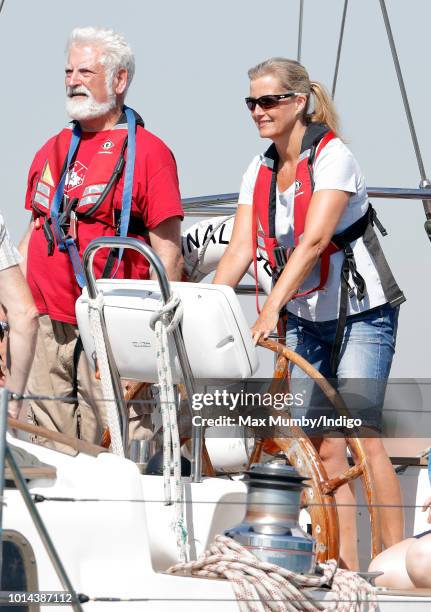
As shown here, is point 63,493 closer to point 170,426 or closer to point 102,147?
point 170,426

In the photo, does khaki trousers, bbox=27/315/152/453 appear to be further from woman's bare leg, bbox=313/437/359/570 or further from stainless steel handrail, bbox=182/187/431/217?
stainless steel handrail, bbox=182/187/431/217

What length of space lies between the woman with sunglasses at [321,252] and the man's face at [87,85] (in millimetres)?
654

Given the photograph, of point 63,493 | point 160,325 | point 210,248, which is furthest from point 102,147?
point 63,493

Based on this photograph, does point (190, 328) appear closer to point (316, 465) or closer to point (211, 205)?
point (316, 465)

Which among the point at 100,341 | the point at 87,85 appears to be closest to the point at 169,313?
the point at 100,341

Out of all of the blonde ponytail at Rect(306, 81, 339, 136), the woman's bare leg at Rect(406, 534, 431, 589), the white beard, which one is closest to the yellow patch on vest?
the white beard

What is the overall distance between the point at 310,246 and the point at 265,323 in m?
0.29

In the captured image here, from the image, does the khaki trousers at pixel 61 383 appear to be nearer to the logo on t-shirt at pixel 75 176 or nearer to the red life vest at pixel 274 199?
the logo on t-shirt at pixel 75 176

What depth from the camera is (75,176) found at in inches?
196

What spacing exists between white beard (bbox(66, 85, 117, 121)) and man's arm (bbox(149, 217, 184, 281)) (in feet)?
1.52

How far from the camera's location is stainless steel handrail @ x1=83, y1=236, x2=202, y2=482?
12.2ft

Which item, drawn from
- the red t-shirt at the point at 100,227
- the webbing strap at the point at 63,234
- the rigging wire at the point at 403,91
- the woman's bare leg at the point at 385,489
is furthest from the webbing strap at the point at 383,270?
the rigging wire at the point at 403,91

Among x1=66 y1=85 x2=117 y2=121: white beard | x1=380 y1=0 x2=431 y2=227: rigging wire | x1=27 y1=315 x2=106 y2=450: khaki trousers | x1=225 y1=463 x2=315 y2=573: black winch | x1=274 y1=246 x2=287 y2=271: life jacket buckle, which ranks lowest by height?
x1=225 y1=463 x2=315 y2=573: black winch

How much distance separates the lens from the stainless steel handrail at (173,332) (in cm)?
371
